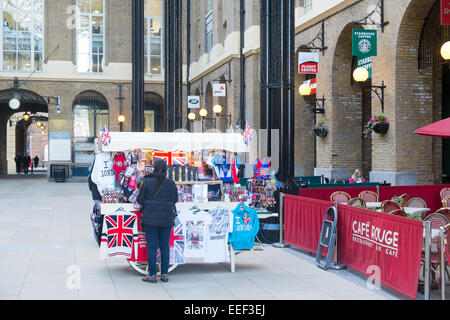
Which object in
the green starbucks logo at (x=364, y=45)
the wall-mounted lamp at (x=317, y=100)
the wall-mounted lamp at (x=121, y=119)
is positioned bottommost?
the wall-mounted lamp at (x=317, y=100)

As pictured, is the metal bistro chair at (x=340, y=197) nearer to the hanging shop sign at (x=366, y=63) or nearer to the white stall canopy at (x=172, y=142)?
the white stall canopy at (x=172, y=142)

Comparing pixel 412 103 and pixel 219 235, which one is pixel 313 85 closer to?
pixel 412 103

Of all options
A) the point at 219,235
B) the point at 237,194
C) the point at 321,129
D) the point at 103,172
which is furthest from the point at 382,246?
the point at 321,129

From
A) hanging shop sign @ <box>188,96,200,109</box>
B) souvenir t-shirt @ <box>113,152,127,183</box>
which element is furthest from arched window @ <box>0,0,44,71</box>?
souvenir t-shirt @ <box>113,152,127,183</box>

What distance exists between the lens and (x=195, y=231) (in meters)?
8.62

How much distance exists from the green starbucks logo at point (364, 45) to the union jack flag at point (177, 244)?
942 centimetres

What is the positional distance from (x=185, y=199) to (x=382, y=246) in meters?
3.15

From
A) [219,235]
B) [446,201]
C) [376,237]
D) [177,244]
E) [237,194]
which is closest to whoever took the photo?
[376,237]

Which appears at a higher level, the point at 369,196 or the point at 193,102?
the point at 193,102

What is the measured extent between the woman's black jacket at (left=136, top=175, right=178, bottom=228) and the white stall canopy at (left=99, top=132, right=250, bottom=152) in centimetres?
177

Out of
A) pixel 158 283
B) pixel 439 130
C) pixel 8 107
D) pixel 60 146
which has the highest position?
pixel 8 107

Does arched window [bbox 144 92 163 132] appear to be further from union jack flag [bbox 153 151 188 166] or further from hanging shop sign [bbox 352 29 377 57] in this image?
union jack flag [bbox 153 151 188 166]

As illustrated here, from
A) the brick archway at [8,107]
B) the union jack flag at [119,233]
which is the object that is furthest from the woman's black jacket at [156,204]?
the brick archway at [8,107]

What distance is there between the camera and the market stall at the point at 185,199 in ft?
27.4
